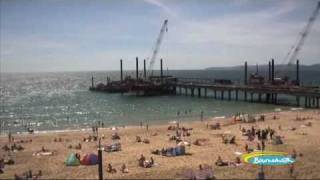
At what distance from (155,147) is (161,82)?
61.8m

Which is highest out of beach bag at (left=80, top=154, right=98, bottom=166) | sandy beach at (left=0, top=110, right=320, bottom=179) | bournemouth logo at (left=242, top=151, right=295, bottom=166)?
bournemouth logo at (left=242, top=151, right=295, bottom=166)

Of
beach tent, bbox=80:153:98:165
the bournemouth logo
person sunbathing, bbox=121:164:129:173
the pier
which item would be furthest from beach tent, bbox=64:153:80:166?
the pier

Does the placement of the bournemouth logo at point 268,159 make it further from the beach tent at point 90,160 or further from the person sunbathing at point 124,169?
the beach tent at point 90,160

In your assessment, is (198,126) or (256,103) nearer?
(198,126)

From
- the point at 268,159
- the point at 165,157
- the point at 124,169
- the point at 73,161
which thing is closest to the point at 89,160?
the point at 73,161

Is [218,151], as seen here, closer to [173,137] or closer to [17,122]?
[173,137]

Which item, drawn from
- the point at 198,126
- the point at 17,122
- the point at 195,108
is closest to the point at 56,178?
the point at 198,126

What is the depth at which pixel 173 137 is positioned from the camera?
111ft

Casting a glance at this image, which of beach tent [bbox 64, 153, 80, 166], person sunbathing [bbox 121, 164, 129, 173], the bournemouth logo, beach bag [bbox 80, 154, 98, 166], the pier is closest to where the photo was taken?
the bournemouth logo

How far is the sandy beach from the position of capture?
21.8 m

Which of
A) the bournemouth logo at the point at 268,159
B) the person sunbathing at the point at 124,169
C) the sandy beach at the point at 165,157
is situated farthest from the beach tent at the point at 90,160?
the bournemouth logo at the point at 268,159

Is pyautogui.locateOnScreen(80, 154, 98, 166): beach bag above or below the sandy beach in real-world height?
above

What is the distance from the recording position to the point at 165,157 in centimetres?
2647

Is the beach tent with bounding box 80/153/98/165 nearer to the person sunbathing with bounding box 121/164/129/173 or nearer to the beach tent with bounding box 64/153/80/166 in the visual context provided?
the beach tent with bounding box 64/153/80/166
